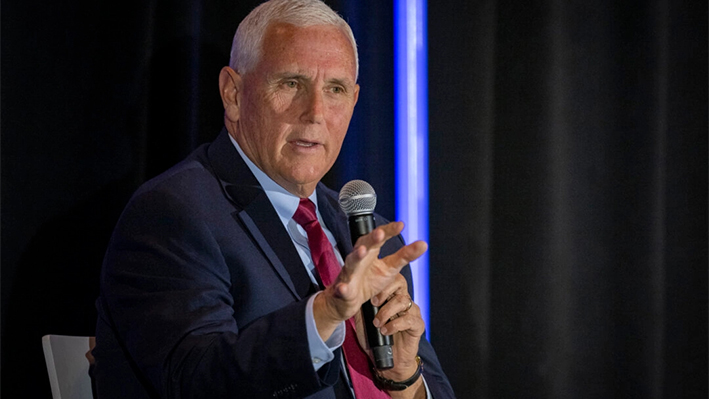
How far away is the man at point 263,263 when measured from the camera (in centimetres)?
129

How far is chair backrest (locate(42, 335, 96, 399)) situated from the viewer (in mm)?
1747

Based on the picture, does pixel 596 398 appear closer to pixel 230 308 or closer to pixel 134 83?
pixel 230 308

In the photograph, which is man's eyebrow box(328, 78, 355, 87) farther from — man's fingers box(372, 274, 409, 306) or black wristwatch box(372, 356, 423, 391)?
black wristwatch box(372, 356, 423, 391)

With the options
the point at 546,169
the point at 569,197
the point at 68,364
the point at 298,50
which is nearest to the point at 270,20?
the point at 298,50

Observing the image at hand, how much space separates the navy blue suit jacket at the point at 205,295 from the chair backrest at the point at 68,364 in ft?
0.47

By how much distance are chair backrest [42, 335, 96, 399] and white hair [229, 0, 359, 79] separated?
843 millimetres

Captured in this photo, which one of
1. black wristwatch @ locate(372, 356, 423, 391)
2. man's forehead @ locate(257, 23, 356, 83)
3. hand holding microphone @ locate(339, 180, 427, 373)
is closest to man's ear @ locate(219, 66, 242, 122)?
man's forehead @ locate(257, 23, 356, 83)

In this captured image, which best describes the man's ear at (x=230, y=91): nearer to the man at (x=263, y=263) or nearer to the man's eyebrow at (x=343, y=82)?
the man at (x=263, y=263)

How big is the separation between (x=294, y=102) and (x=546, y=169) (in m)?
1.24

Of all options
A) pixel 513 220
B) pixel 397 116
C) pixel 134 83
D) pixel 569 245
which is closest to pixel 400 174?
pixel 397 116

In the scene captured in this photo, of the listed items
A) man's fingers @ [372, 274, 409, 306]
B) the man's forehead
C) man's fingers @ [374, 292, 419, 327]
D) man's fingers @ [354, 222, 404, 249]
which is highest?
the man's forehead

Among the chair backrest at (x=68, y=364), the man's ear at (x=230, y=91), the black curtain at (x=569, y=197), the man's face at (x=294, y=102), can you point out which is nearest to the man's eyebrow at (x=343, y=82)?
the man's face at (x=294, y=102)

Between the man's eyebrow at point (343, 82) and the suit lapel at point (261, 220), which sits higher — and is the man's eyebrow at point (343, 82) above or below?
above

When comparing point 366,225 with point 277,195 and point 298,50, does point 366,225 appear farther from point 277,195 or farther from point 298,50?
point 298,50
